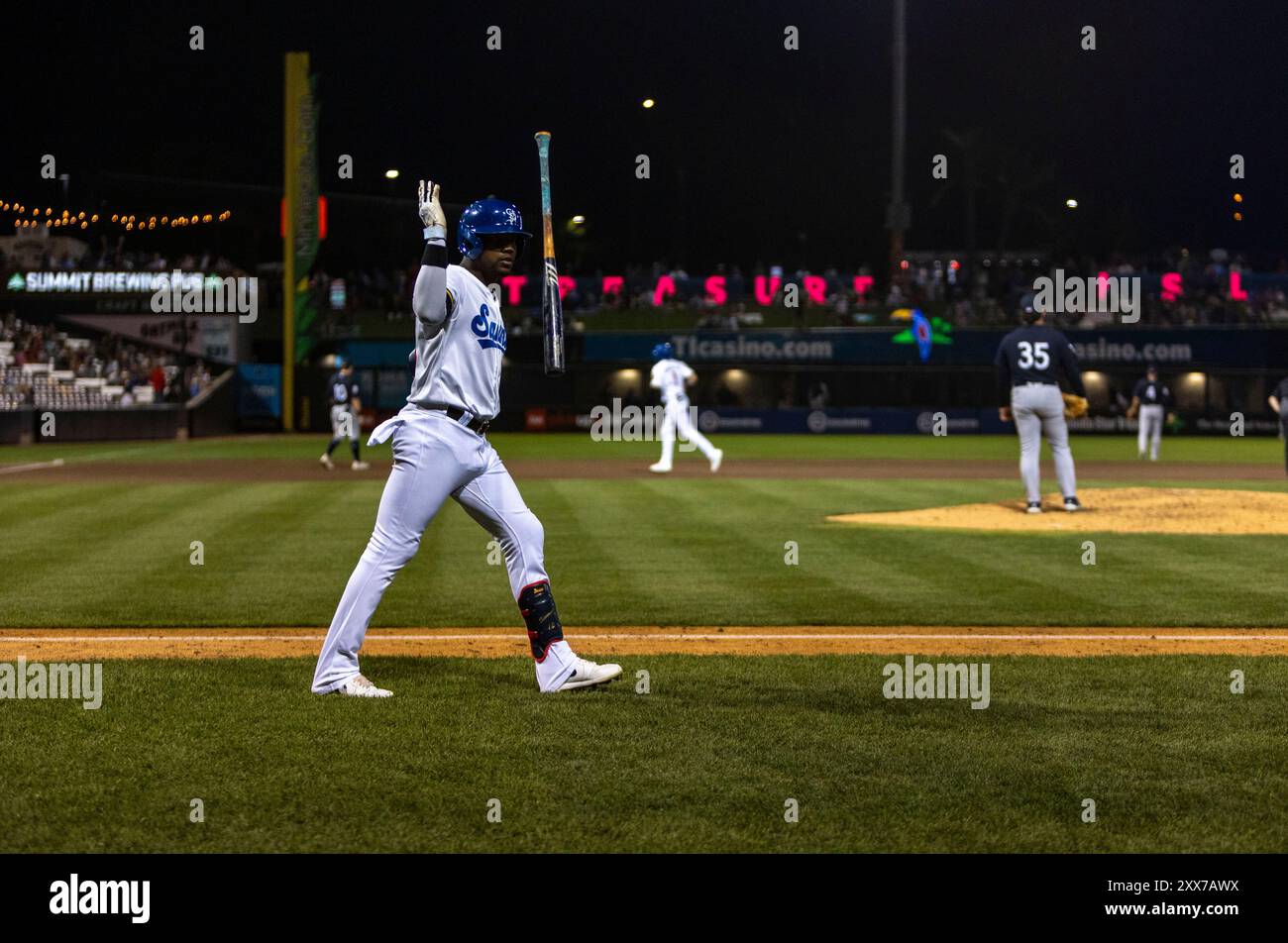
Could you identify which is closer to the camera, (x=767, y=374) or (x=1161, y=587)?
(x=1161, y=587)

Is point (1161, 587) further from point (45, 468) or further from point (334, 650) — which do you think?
point (45, 468)

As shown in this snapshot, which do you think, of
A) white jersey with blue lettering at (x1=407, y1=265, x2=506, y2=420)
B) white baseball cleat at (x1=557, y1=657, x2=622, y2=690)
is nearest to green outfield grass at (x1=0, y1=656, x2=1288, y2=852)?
white baseball cleat at (x1=557, y1=657, x2=622, y2=690)

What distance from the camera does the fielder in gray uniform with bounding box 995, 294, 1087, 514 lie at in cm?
1463

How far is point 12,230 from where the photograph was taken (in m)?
48.0

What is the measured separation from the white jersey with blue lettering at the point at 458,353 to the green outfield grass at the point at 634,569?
108 inches

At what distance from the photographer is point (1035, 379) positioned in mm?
14734

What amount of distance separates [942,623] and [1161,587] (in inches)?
91.9

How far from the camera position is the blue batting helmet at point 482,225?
21.1ft

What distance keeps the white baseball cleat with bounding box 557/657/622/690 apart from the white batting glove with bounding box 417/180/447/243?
1.98m

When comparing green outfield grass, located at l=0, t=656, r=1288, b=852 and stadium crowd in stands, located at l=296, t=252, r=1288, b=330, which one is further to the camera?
stadium crowd in stands, located at l=296, t=252, r=1288, b=330

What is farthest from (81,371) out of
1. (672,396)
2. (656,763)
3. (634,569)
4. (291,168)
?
(656,763)

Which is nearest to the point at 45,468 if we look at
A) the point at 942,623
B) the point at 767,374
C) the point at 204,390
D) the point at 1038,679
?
the point at 204,390

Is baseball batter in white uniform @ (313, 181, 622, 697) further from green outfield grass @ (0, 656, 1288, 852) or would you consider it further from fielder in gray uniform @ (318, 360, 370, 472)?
fielder in gray uniform @ (318, 360, 370, 472)

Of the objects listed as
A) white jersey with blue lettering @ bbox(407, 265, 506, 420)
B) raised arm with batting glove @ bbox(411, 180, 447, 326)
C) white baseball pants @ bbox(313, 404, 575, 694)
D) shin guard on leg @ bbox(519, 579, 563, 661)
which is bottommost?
shin guard on leg @ bbox(519, 579, 563, 661)
